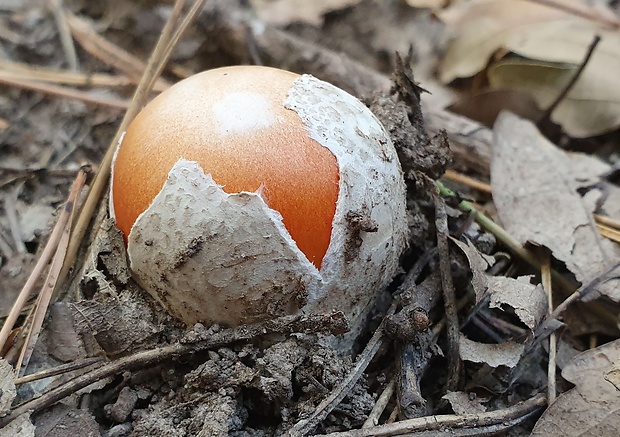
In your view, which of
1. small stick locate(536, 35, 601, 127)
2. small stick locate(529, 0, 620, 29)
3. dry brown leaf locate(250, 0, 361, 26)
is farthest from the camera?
dry brown leaf locate(250, 0, 361, 26)

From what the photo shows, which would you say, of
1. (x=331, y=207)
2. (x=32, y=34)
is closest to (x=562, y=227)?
(x=331, y=207)

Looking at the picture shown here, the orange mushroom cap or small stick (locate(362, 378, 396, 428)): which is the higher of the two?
the orange mushroom cap

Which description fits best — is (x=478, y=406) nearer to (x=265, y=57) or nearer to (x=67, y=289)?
(x=67, y=289)

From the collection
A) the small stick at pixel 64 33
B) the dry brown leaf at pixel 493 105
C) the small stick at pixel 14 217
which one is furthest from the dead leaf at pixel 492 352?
the small stick at pixel 64 33

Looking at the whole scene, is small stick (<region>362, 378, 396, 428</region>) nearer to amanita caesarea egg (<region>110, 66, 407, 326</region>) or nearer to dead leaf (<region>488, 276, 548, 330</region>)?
amanita caesarea egg (<region>110, 66, 407, 326</region>)

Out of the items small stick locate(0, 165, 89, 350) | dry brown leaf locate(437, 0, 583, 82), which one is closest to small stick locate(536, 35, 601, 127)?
dry brown leaf locate(437, 0, 583, 82)

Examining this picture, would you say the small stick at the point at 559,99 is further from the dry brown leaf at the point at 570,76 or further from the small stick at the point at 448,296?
the small stick at the point at 448,296

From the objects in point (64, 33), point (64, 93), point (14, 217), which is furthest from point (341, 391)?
point (64, 33)
